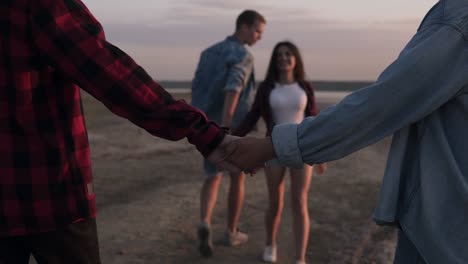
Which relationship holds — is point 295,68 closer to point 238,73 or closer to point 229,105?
point 238,73

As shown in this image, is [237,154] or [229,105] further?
[229,105]

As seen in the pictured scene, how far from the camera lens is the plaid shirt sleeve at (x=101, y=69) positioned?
169cm

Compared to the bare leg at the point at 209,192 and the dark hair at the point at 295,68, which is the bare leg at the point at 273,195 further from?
the dark hair at the point at 295,68

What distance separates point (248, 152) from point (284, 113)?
79.6 inches

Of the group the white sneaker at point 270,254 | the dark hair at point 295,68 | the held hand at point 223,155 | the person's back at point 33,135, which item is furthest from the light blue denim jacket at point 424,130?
the white sneaker at point 270,254

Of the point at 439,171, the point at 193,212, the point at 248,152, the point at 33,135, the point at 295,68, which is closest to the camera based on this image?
the point at 439,171

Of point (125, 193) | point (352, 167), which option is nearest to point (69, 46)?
point (125, 193)

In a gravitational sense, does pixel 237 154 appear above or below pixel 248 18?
below

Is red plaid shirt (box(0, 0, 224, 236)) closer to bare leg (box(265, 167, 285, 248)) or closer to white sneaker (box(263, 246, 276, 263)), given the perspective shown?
bare leg (box(265, 167, 285, 248))

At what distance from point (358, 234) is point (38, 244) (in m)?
3.82

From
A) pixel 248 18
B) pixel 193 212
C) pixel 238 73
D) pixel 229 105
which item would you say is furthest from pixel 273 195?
pixel 193 212

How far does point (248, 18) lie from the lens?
4.63 metres

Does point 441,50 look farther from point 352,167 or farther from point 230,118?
point 352,167

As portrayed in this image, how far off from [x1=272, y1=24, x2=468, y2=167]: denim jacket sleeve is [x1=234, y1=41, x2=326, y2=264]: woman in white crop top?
7.56 ft
